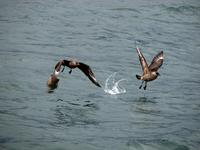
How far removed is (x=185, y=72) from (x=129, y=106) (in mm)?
4615

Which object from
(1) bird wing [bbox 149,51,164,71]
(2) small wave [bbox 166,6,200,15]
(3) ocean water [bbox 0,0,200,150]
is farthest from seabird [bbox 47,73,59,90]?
(2) small wave [bbox 166,6,200,15]

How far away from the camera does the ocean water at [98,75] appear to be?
1708 centimetres

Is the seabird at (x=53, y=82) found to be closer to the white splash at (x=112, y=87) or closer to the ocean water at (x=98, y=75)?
the ocean water at (x=98, y=75)

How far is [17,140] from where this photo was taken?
16234 millimetres

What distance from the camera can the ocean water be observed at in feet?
56.0

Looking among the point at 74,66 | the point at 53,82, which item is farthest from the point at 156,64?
the point at 53,82

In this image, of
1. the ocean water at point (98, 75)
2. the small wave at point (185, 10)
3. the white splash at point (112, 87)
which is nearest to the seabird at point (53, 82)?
the ocean water at point (98, 75)

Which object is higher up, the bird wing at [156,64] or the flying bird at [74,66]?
the bird wing at [156,64]

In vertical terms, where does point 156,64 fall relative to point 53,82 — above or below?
above

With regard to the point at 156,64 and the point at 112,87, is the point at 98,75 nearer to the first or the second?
the point at 112,87

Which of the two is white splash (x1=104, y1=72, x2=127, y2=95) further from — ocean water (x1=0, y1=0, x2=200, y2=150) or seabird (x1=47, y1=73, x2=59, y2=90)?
seabird (x1=47, y1=73, x2=59, y2=90)

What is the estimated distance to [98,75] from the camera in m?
22.4

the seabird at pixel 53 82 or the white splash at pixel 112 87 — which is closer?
the seabird at pixel 53 82

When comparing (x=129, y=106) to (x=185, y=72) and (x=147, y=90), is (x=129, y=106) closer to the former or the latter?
(x=147, y=90)
